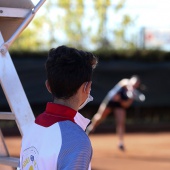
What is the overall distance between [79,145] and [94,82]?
1842 centimetres

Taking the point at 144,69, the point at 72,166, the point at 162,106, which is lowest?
the point at 162,106

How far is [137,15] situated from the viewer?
35188mm

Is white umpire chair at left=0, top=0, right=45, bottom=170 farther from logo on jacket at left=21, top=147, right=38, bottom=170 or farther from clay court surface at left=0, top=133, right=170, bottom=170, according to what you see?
clay court surface at left=0, top=133, right=170, bottom=170

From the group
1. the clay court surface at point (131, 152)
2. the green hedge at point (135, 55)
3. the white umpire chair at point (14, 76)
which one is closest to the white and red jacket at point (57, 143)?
the white umpire chair at point (14, 76)

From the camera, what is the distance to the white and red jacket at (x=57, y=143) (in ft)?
7.36

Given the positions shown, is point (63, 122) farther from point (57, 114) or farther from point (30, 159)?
point (30, 159)

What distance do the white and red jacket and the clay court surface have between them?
8.74m

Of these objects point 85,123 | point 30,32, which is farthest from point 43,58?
point 85,123

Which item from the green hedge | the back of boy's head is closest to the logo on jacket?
the back of boy's head

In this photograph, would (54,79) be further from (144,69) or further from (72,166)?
(144,69)

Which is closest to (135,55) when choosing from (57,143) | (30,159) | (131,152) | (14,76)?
(131,152)

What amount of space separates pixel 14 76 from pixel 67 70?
896mm

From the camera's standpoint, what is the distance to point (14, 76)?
316cm

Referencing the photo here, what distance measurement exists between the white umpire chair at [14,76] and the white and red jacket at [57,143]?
52cm
